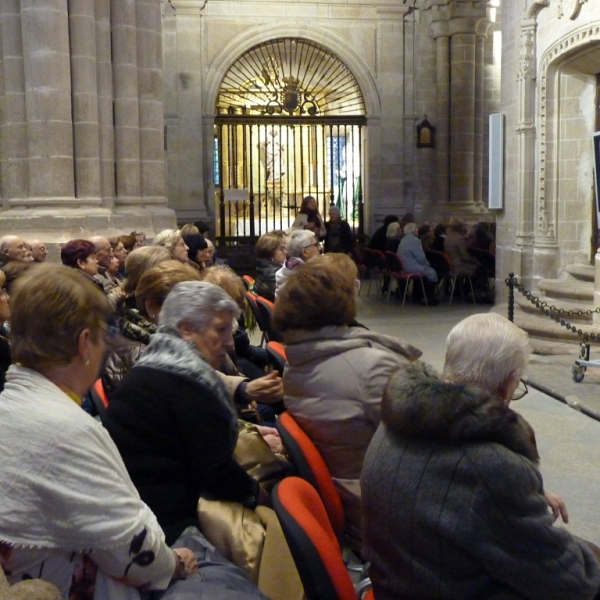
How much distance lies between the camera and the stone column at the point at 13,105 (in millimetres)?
8391

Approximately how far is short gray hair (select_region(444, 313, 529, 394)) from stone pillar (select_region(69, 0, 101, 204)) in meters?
7.03

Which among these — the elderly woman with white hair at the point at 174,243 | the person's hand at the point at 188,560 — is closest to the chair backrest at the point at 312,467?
the person's hand at the point at 188,560

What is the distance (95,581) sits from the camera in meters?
1.81

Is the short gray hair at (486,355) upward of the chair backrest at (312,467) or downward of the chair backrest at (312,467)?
upward

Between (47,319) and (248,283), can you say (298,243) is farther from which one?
(47,319)

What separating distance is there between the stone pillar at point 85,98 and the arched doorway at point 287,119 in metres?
6.27

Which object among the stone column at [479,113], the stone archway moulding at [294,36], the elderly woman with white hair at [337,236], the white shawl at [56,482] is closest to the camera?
the white shawl at [56,482]

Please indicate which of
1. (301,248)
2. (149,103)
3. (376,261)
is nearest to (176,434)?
(301,248)

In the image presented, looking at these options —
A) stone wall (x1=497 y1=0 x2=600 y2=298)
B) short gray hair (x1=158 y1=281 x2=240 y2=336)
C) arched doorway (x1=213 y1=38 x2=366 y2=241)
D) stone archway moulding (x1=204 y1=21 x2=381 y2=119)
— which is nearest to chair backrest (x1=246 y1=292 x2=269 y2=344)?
short gray hair (x1=158 y1=281 x2=240 y2=336)

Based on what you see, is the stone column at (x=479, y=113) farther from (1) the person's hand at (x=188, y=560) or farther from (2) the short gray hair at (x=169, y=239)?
(1) the person's hand at (x=188, y=560)

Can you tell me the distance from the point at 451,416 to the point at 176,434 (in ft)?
2.93

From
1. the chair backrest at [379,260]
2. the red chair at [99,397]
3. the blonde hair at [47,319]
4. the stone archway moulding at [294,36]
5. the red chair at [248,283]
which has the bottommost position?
the chair backrest at [379,260]

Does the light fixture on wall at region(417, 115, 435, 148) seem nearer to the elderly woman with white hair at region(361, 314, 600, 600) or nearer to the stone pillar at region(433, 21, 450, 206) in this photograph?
the stone pillar at region(433, 21, 450, 206)

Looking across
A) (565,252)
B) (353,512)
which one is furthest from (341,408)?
(565,252)
